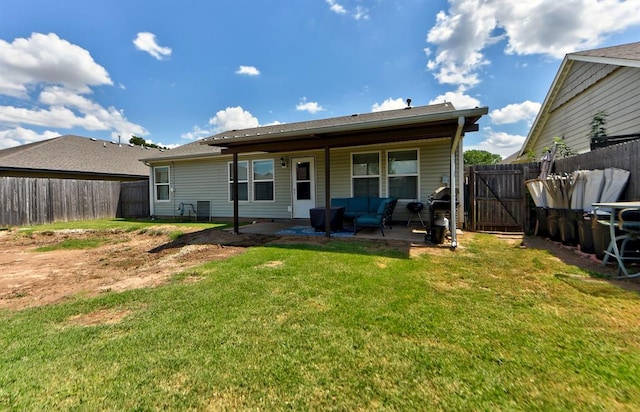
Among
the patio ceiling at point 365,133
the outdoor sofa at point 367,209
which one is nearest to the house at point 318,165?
the patio ceiling at point 365,133

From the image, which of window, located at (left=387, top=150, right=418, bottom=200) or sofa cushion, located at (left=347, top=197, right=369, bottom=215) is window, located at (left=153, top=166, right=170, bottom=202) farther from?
window, located at (left=387, top=150, right=418, bottom=200)

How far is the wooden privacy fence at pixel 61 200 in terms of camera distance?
33.4ft

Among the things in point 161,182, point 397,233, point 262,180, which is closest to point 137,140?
point 161,182

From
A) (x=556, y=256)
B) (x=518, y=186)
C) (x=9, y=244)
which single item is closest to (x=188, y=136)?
(x=9, y=244)

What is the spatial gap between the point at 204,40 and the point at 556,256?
1246cm

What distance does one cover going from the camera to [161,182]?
12109mm

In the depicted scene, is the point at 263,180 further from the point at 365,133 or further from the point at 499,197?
the point at 499,197

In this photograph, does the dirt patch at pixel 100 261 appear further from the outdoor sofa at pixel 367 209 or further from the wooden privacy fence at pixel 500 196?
the wooden privacy fence at pixel 500 196

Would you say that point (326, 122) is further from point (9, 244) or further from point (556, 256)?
point (9, 244)

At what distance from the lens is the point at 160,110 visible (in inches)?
677

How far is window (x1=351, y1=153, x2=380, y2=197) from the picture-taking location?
8461mm

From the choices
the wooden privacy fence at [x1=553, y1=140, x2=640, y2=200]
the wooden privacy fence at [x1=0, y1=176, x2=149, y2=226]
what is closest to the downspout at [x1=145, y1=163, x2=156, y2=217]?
the wooden privacy fence at [x1=0, y1=176, x2=149, y2=226]

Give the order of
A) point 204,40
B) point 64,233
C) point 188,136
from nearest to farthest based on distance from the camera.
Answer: point 64,233 < point 204,40 < point 188,136

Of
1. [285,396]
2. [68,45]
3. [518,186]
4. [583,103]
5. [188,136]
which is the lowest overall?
[285,396]
